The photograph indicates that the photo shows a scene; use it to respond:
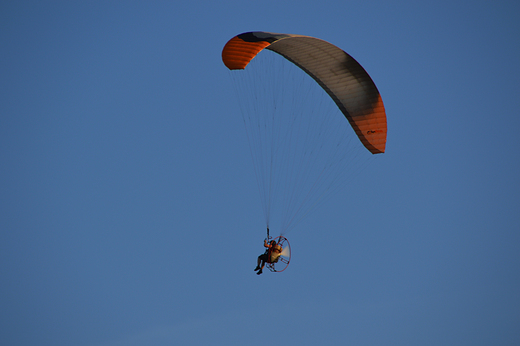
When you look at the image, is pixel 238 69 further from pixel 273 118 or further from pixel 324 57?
pixel 324 57

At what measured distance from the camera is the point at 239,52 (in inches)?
928

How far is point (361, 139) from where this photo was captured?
27.6 metres

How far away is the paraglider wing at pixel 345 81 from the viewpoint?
2612cm

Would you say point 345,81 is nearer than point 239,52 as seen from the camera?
No

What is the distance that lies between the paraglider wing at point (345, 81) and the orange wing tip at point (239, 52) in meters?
1.51

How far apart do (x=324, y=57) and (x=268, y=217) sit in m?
5.85

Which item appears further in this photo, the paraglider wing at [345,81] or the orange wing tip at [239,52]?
the paraglider wing at [345,81]

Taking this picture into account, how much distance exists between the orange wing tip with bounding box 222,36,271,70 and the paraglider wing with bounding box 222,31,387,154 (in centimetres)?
151

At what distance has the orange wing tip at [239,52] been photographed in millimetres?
23375

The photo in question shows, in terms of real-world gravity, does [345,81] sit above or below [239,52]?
above

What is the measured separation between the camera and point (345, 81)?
26.9 meters

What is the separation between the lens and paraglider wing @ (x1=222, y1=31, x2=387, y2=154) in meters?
26.1

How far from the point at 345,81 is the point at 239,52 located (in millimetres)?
4849

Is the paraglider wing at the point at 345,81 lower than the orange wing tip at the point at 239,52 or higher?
Answer: higher
